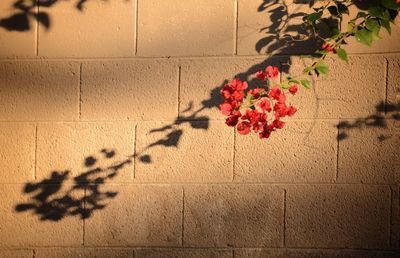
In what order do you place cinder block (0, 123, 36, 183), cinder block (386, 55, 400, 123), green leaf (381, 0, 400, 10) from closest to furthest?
green leaf (381, 0, 400, 10) → cinder block (386, 55, 400, 123) → cinder block (0, 123, 36, 183)

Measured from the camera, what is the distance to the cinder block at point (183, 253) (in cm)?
163

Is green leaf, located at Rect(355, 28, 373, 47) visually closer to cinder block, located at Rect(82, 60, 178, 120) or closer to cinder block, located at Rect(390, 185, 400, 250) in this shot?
cinder block, located at Rect(390, 185, 400, 250)

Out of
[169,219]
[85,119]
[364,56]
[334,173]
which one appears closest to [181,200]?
[169,219]

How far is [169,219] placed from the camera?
1.64m

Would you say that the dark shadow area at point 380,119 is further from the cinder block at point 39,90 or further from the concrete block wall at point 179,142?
the cinder block at point 39,90

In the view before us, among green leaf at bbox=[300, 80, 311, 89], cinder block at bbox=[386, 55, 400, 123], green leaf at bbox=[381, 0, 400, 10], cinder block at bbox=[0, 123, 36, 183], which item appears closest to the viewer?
green leaf at bbox=[381, 0, 400, 10]

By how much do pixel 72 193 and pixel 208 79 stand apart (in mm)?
949

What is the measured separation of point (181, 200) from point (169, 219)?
0.12 m

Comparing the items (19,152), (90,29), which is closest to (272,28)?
(90,29)

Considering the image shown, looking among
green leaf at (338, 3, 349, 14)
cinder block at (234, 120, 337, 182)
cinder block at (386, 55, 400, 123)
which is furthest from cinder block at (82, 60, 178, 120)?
cinder block at (386, 55, 400, 123)

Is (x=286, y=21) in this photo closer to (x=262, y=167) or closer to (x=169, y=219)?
(x=262, y=167)

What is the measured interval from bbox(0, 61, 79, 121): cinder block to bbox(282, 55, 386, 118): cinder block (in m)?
1.18

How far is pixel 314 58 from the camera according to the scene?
159cm

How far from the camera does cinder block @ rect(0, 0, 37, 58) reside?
5.44 ft
